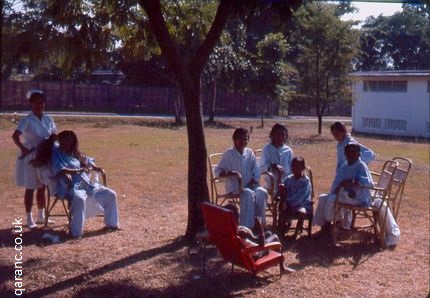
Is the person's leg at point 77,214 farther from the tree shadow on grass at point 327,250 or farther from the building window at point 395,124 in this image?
the building window at point 395,124

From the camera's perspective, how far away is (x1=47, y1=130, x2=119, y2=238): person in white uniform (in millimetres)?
7480

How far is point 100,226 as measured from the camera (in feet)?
26.8

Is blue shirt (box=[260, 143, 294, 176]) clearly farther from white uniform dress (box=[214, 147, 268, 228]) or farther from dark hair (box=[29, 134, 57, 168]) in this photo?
dark hair (box=[29, 134, 57, 168])

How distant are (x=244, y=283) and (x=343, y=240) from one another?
2.13m

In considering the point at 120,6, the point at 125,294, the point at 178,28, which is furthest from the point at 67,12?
the point at 125,294

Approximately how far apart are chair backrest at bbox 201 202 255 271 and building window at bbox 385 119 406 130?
2589 centimetres

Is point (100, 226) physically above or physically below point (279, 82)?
below

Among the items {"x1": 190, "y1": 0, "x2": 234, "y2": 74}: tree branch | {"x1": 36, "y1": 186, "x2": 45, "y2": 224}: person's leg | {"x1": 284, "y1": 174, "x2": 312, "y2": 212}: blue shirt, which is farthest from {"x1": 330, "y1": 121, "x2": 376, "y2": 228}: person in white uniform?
{"x1": 36, "y1": 186, "x2": 45, "y2": 224}: person's leg

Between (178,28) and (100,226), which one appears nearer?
(100,226)

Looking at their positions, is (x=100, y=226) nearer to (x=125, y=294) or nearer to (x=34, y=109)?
(x=34, y=109)

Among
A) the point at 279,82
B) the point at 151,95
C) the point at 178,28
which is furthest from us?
the point at 151,95

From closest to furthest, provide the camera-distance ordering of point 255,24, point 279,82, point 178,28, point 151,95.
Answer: point 255,24
point 178,28
point 279,82
point 151,95

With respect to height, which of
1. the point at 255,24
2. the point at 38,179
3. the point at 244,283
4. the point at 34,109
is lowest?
the point at 244,283

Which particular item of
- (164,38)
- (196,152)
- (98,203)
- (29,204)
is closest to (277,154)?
(196,152)
